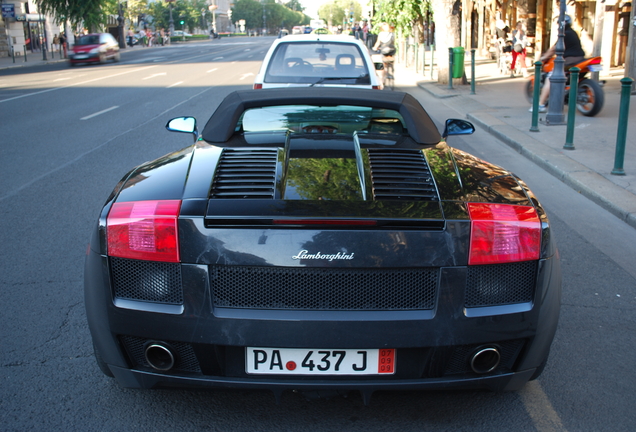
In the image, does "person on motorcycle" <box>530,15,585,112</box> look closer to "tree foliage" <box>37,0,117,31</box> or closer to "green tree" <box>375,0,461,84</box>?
"green tree" <box>375,0,461,84</box>

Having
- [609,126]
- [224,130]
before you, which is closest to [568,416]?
[224,130]

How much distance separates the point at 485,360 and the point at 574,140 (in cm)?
832

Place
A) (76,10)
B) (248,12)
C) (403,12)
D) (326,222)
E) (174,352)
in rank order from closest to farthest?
(326,222) → (174,352) → (403,12) → (76,10) → (248,12)

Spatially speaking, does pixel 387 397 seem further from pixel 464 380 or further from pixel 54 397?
pixel 54 397

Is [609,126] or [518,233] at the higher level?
[518,233]

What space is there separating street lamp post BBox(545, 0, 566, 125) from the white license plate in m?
10.1

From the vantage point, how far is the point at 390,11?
25000mm

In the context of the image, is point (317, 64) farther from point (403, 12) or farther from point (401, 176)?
point (403, 12)

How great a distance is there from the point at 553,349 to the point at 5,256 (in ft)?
13.4

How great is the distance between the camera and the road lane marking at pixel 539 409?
2877 millimetres

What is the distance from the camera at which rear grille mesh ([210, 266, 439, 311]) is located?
97.7 inches

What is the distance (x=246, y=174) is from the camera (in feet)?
9.40

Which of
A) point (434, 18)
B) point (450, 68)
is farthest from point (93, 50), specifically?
point (450, 68)

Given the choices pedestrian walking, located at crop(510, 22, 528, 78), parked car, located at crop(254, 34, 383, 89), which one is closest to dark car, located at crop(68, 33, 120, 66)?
pedestrian walking, located at crop(510, 22, 528, 78)
